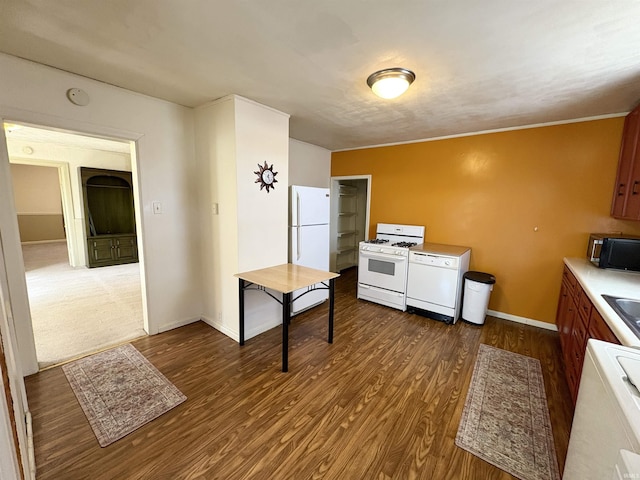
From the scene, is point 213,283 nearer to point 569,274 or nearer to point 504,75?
point 504,75

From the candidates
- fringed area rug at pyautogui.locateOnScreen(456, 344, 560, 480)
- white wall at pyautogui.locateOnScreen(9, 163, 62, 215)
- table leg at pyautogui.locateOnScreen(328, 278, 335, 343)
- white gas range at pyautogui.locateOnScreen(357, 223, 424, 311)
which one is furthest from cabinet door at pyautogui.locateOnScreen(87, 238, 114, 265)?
fringed area rug at pyautogui.locateOnScreen(456, 344, 560, 480)

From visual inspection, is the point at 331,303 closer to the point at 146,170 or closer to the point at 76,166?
the point at 146,170

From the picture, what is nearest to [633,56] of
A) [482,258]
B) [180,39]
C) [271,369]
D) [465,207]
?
[465,207]

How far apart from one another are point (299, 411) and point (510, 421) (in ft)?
4.96

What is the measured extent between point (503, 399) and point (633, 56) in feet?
8.46

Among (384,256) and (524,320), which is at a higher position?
(384,256)

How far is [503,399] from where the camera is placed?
6.81 ft

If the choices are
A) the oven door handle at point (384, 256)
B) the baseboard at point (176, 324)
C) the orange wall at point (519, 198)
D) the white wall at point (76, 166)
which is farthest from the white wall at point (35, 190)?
the orange wall at point (519, 198)

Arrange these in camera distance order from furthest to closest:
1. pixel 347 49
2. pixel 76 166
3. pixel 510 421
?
pixel 76 166 < pixel 510 421 < pixel 347 49

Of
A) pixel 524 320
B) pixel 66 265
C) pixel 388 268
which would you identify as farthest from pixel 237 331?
pixel 66 265

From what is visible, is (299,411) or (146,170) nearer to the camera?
(299,411)

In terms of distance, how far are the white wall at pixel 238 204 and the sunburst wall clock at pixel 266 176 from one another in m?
0.05

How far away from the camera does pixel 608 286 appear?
202 centimetres

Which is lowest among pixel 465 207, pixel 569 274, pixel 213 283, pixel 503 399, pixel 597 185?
pixel 503 399
